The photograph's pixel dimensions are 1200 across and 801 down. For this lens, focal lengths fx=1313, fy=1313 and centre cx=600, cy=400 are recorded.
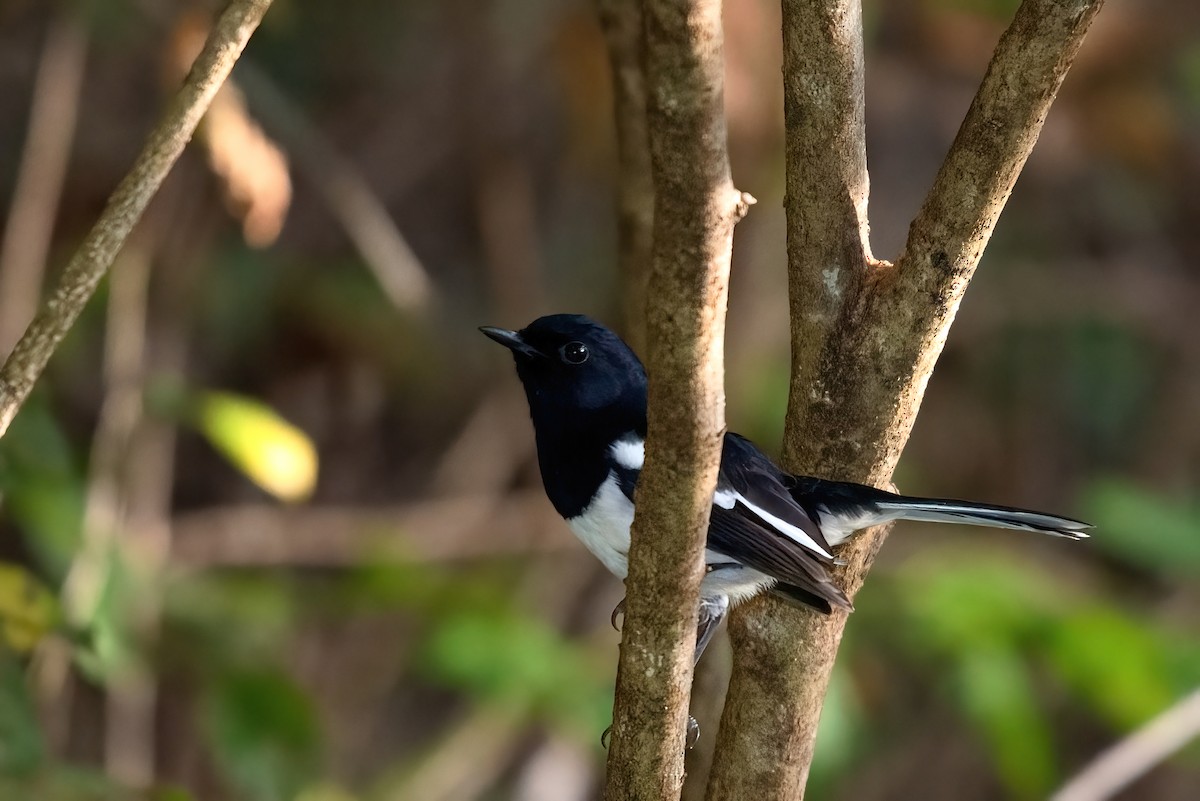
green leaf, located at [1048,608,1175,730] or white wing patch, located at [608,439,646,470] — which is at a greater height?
white wing patch, located at [608,439,646,470]

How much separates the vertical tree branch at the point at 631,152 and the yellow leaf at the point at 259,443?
840mm

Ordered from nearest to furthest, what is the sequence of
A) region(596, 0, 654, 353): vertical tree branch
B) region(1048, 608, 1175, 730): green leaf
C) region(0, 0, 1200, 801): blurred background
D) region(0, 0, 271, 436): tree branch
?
region(0, 0, 271, 436): tree branch, region(596, 0, 654, 353): vertical tree branch, region(1048, 608, 1175, 730): green leaf, region(0, 0, 1200, 801): blurred background

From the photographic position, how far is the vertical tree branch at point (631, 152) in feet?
8.86

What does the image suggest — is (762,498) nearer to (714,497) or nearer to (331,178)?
(714,497)

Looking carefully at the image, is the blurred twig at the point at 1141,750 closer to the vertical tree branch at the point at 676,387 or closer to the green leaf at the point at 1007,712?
the green leaf at the point at 1007,712

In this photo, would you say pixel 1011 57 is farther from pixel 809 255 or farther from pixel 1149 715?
pixel 1149 715

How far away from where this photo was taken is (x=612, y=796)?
1.83 metres

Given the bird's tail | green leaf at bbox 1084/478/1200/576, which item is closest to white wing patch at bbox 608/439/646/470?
the bird's tail

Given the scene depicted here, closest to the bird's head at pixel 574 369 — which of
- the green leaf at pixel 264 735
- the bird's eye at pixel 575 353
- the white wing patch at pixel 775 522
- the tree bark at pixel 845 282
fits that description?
the bird's eye at pixel 575 353

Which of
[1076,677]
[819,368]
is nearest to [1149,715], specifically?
[1076,677]

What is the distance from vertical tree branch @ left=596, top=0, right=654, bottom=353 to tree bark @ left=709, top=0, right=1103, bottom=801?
708mm

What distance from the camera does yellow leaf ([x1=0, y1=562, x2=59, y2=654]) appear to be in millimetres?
2586

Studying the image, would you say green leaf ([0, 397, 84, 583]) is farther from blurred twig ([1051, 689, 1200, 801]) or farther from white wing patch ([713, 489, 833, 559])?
blurred twig ([1051, 689, 1200, 801])

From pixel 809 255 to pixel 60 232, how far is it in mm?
3815
